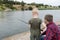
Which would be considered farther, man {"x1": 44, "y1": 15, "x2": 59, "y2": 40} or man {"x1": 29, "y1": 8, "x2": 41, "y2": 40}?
man {"x1": 29, "y1": 8, "x2": 41, "y2": 40}

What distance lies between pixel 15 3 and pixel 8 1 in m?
3.52

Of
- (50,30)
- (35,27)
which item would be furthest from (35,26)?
(50,30)

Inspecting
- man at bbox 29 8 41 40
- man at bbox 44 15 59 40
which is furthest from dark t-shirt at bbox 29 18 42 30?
man at bbox 44 15 59 40

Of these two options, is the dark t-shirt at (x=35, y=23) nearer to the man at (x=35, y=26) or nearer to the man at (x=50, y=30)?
the man at (x=35, y=26)

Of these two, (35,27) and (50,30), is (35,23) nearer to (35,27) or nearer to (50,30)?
(35,27)

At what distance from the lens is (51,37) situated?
609 centimetres

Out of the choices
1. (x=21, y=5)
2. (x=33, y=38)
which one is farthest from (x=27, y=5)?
(x=33, y=38)

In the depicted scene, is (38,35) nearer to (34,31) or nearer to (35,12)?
(34,31)

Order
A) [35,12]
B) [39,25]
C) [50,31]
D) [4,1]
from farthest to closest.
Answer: [4,1] → [39,25] → [35,12] → [50,31]

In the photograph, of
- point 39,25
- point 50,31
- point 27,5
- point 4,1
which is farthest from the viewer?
point 27,5

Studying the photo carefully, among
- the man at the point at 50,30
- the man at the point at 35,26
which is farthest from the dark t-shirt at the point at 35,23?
the man at the point at 50,30

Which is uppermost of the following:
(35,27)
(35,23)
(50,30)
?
(50,30)

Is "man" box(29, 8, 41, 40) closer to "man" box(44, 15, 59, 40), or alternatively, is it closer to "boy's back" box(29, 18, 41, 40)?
"boy's back" box(29, 18, 41, 40)

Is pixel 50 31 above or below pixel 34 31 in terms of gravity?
above
